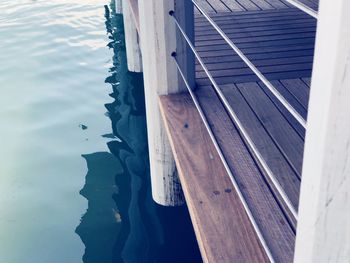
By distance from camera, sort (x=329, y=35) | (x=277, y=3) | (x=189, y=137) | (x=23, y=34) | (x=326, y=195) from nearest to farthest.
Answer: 1. (x=329, y=35)
2. (x=326, y=195)
3. (x=189, y=137)
4. (x=277, y=3)
5. (x=23, y=34)

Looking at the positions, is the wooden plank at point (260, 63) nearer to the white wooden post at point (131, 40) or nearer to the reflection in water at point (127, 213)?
the reflection in water at point (127, 213)

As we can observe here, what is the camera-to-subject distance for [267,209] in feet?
6.21

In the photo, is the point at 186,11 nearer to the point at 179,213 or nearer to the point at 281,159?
the point at 281,159

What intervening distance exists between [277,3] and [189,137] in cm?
279

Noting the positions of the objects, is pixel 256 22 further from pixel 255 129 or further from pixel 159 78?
pixel 255 129

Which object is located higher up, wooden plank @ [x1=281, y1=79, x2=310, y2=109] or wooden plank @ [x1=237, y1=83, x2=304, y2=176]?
wooden plank @ [x1=237, y1=83, x2=304, y2=176]

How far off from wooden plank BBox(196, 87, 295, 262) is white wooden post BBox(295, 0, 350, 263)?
1.95ft

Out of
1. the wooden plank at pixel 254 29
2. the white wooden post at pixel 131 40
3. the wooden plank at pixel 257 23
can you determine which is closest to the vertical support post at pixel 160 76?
the wooden plank at pixel 254 29

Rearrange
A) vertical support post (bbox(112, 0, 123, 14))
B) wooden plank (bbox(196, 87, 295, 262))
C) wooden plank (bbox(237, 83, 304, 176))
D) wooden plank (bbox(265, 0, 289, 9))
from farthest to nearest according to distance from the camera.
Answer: vertical support post (bbox(112, 0, 123, 14)) → wooden plank (bbox(265, 0, 289, 9)) → wooden plank (bbox(237, 83, 304, 176)) → wooden plank (bbox(196, 87, 295, 262))

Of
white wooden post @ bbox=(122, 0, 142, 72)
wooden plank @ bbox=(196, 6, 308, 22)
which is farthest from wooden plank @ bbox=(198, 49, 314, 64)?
white wooden post @ bbox=(122, 0, 142, 72)

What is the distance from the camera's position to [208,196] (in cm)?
205

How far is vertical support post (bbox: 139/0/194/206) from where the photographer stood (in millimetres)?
2824

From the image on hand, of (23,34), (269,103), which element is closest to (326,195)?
(269,103)

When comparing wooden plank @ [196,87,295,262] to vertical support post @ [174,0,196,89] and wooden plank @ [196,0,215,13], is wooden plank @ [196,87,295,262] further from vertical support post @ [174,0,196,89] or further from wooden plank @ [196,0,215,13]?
wooden plank @ [196,0,215,13]
